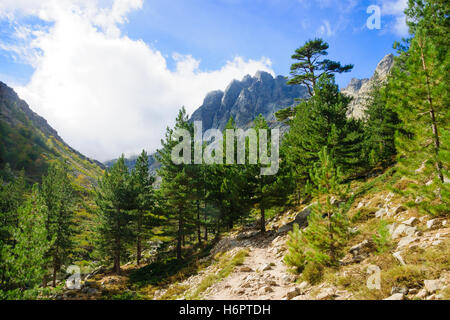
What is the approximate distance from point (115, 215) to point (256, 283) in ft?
61.7

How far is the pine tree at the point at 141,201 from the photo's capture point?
79.3 feet

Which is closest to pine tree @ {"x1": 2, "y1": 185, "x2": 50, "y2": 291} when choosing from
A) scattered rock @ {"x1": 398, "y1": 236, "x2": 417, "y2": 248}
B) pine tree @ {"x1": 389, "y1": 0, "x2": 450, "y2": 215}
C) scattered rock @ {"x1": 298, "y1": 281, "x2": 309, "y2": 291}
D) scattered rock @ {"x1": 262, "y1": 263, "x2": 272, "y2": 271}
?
scattered rock @ {"x1": 298, "y1": 281, "x2": 309, "y2": 291}

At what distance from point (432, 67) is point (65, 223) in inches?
1243

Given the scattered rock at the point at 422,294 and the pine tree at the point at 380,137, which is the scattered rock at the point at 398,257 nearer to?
the scattered rock at the point at 422,294

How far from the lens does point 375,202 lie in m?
12.4

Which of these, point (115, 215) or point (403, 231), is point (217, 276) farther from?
point (115, 215)

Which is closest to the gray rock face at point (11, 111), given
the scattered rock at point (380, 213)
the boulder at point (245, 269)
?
the boulder at point (245, 269)

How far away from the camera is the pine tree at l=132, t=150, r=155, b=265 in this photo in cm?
2417

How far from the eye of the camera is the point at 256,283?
30.6 feet

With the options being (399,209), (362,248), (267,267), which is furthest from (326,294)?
(399,209)

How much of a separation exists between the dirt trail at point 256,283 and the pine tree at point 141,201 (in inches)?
602

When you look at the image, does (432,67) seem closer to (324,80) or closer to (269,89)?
(324,80)

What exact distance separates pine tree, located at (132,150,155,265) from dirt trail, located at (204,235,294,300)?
15286mm
